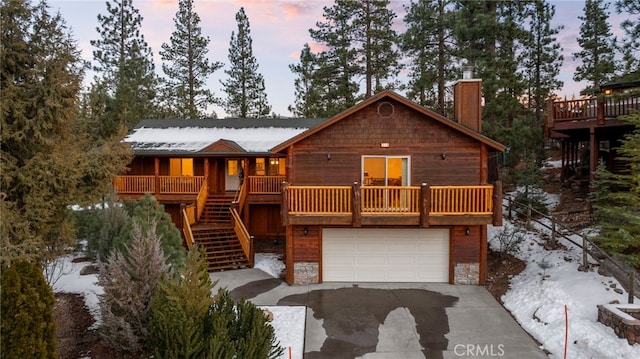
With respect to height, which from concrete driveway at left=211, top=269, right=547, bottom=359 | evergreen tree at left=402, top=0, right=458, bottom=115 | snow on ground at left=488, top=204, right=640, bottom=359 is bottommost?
concrete driveway at left=211, top=269, right=547, bottom=359

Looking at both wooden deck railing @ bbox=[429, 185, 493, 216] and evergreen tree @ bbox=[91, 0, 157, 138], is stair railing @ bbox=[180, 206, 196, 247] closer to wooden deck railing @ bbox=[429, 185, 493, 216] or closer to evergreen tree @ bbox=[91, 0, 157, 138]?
wooden deck railing @ bbox=[429, 185, 493, 216]

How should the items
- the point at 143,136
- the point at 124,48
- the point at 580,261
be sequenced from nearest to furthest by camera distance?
the point at 580,261 → the point at 143,136 → the point at 124,48

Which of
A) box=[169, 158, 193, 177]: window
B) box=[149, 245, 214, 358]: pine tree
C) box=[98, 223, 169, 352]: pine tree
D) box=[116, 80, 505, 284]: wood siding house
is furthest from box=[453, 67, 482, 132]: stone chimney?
box=[169, 158, 193, 177]: window

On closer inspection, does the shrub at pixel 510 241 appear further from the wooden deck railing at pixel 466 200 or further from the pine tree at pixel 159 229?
the pine tree at pixel 159 229

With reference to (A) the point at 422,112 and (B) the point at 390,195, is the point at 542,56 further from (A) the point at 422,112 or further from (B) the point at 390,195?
(B) the point at 390,195

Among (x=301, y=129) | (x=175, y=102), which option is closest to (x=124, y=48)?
(x=175, y=102)

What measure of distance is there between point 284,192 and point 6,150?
21.7ft

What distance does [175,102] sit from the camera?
31672 mm

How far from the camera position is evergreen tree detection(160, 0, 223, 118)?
30.4 meters

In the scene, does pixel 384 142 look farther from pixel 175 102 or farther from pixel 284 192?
pixel 175 102

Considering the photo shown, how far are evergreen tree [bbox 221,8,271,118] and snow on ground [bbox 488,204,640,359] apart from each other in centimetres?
2474

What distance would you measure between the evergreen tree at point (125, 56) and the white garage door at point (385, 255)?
21869 mm

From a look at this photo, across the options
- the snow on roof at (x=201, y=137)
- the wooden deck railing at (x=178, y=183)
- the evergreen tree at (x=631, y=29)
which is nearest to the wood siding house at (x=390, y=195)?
the wooden deck railing at (x=178, y=183)

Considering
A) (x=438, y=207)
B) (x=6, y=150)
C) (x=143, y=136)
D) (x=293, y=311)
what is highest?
(x=143, y=136)
